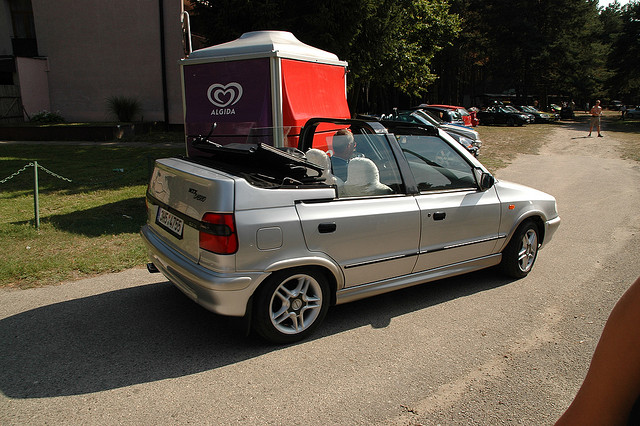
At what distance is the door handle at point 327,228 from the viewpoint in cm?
383

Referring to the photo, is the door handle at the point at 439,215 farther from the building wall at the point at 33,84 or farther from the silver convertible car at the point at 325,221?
the building wall at the point at 33,84

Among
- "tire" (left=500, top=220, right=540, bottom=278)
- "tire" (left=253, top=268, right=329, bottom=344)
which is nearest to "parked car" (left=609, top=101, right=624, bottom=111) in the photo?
"tire" (left=500, top=220, right=540, bottom=278)

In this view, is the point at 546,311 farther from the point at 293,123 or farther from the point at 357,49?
the point at 357,49

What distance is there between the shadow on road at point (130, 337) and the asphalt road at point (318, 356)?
0.01 m

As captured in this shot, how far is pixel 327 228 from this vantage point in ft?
12.7

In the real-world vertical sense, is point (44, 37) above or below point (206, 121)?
above

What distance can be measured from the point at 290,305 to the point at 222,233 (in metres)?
0.83

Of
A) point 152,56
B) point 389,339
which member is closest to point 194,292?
point 389,339

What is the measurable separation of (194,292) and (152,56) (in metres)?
22.1

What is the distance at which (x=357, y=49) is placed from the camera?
17.1 metres

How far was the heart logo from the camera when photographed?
8.54m

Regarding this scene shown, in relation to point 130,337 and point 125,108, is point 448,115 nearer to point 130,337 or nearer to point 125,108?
point 125,108

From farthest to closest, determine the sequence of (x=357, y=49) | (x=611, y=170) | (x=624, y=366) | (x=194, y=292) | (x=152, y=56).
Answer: (x=152, y=56) < (x=357, y=49) < (x=611, y=170) < (x=194, y=292) < (x=624, y=366)

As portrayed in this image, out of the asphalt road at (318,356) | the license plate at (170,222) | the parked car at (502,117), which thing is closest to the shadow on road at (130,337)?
the asphalt road at (318,356)
